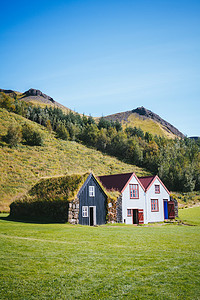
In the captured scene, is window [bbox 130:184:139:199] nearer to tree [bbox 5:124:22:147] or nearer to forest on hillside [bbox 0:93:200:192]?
forest on hillside [bbox 0:93:200:192]

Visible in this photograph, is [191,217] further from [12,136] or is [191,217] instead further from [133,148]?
[133,148]

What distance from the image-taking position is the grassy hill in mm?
46312

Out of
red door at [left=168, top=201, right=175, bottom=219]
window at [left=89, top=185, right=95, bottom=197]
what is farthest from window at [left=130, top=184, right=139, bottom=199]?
window at [left=89, top=185, right=95, bottom=197]

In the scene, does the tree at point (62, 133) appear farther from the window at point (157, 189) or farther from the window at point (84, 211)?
the window at point (84, 211)

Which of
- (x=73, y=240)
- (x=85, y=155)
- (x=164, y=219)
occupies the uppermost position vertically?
(x=85, y=155)

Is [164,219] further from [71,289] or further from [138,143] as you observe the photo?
[138,143]

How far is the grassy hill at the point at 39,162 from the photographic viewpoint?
46312mm

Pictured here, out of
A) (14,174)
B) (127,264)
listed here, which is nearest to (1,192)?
(14,174)

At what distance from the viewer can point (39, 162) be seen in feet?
198

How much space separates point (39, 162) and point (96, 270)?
5412 cm

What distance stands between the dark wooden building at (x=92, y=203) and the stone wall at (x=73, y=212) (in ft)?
1.90

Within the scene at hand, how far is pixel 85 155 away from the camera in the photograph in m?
77.9

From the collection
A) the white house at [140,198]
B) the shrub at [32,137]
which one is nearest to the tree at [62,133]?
the shrub at [32,137]

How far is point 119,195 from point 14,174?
28706 mm
